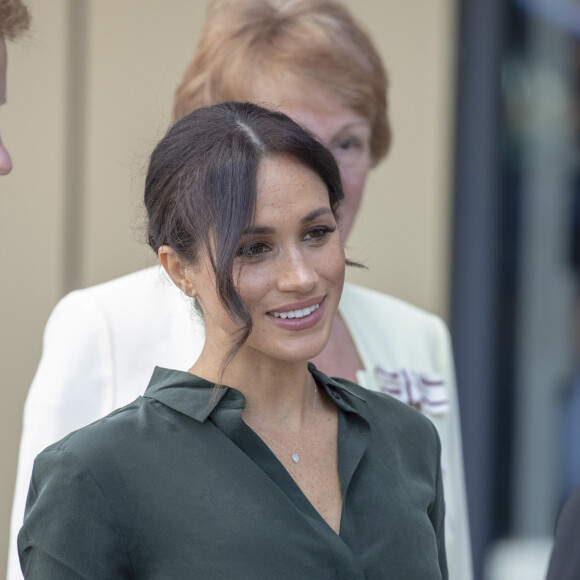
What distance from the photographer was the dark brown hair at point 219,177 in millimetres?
1518

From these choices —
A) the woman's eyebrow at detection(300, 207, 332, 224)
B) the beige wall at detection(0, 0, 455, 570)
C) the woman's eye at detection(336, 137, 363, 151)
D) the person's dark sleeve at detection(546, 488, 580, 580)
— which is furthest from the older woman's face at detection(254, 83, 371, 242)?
the beige wall at detection(0, 0, 455, 570)

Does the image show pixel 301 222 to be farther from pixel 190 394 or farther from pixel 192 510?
pixel 192 510

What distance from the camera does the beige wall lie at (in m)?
3.61

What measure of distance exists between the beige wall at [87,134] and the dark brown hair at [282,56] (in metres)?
1.13

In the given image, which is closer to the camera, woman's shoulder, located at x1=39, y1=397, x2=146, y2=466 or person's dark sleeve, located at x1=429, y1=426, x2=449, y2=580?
woman's shoulder, located at x1=39, y1=397, x2=146, y2=466

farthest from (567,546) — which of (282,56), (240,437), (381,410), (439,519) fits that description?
(282,56)

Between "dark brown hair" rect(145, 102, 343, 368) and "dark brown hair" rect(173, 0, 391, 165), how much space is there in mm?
570

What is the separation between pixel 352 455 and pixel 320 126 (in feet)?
2.74

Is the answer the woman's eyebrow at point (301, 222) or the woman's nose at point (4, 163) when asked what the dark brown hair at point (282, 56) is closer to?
the woman's nose at point (4, 163)

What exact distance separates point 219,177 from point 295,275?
179 millimetres

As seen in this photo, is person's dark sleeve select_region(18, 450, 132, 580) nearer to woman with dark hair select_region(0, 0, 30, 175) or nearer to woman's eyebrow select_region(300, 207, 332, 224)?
woman's eyebrow select_region(300, 207, 332, 224)

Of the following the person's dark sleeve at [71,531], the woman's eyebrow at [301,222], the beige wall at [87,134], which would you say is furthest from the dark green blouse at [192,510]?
the beige wall at [87,134]

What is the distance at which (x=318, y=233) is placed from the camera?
5.33ft

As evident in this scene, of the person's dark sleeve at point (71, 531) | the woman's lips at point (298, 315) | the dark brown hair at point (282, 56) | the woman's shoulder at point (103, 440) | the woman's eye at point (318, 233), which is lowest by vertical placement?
the person's dark sleeve at point (71, 531)
